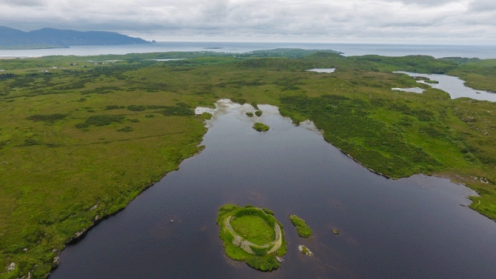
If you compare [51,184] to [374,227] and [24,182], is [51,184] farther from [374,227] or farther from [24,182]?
[374,227]

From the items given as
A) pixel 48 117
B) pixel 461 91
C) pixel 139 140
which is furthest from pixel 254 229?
pixel 461 91

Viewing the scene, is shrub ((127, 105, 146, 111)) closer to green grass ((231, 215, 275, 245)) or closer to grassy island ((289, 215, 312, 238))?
green grass ((231, 215, 275, 245))

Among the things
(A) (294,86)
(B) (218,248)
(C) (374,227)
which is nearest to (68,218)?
(B) (218,248)

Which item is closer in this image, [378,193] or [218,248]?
[218,248]

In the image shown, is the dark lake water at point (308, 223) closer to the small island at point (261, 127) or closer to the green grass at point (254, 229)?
the green grass at point (254, 229)

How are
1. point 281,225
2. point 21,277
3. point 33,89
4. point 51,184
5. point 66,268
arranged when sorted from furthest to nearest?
point 33,89, point 51,184, point 281,225, point 66,268, point 21,277

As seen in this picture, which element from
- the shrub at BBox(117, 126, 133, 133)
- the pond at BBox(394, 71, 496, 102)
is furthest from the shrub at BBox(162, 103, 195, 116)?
the pond at BBox(394, 71, 496, 102)

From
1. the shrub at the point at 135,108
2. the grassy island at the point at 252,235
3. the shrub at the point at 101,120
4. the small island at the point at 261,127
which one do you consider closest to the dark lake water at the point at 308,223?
the grassy island at the point at 252,235
